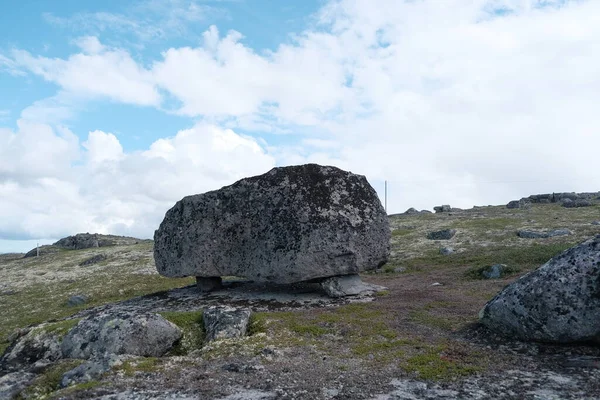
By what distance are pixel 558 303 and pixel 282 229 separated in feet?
46.6

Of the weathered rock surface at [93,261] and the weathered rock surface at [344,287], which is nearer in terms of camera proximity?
the weathered rock surface at [344,287]

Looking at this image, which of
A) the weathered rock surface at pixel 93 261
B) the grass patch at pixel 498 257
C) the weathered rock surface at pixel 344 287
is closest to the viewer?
the weathered rock surface at pixel 344 287

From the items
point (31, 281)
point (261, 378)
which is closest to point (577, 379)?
point (261, 378)

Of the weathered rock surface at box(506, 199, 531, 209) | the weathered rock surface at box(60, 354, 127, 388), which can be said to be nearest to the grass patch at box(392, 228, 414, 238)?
the weathered rock surface at box(506, 199, 531, 209)

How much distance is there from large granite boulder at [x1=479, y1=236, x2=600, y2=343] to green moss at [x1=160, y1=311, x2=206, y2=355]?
11.0m

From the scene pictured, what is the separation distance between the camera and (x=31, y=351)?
19578 millimetres

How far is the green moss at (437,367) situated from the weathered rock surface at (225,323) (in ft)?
22.0

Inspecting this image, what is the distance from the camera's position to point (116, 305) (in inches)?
1113

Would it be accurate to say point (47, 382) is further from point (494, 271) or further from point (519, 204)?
point (519, 204)

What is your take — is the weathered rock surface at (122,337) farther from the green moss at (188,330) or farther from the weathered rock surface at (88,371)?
the weathered rock surface at (88,371)

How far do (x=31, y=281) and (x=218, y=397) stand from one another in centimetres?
4929

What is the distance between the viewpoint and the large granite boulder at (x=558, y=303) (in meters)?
15.0

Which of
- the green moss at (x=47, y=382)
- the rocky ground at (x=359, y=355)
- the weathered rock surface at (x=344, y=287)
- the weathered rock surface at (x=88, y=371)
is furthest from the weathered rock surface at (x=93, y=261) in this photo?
the weathered rock surface at (x=88, y=371)

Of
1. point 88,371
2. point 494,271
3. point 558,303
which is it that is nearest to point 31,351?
point 88,371
